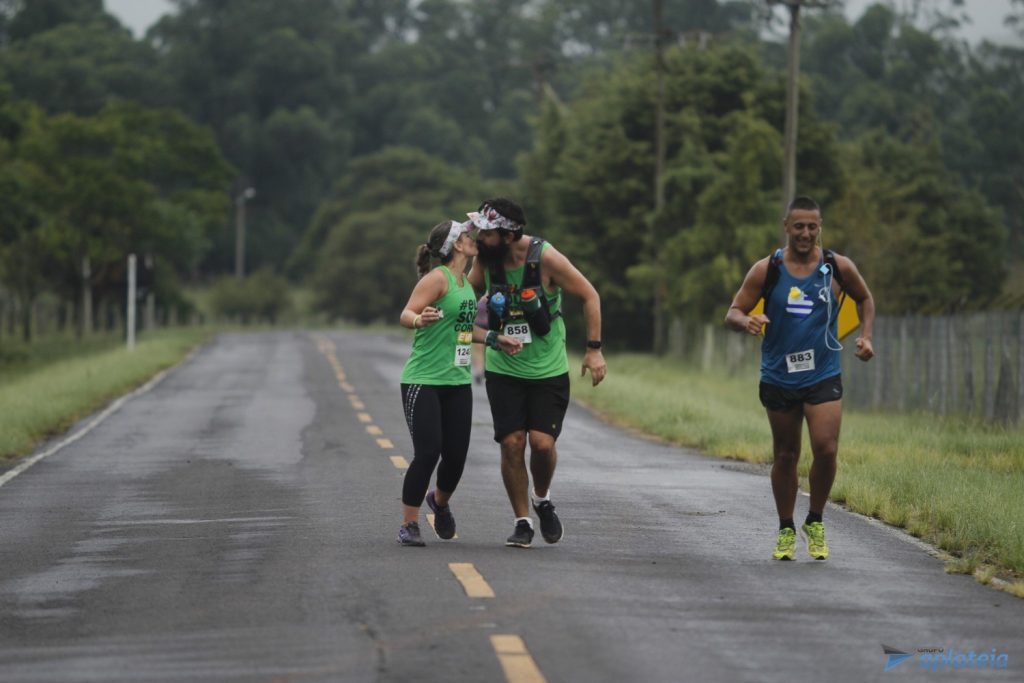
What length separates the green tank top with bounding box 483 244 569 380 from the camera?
1096cm

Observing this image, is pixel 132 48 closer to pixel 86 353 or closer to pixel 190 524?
pixel 86 353

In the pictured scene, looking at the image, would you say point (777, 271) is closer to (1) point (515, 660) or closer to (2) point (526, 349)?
(2) point (526, 349)

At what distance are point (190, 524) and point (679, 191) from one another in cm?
3691

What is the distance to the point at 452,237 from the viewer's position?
10.9m

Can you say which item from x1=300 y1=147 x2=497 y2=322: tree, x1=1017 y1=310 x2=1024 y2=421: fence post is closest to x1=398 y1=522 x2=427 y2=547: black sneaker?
x1=1017 y1=310 x2=1024 y2=421: fence post

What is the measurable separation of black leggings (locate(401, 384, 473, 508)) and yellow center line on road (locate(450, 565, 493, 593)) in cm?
94

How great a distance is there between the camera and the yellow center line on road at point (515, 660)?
727cm

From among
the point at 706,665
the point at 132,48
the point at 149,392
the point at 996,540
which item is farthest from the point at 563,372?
the point at 132,48

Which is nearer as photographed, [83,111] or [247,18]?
[83,111]

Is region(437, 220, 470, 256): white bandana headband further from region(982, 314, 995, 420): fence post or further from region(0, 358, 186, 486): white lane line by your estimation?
region(982, 314, 995, 420): fence post

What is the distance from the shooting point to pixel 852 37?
339 ft

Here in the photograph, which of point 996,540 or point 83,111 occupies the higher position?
point 83,111

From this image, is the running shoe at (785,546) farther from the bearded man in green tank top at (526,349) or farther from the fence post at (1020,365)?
the fence post at (1020,365)
